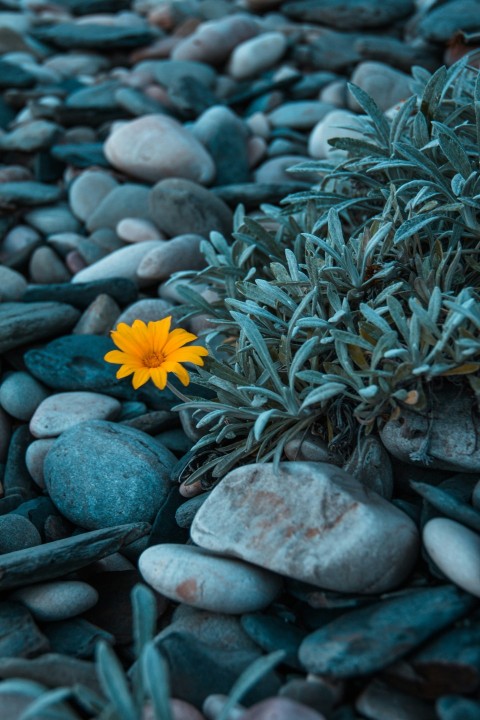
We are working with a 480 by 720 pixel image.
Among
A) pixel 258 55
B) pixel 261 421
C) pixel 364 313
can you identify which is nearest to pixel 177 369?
pixel 261 421

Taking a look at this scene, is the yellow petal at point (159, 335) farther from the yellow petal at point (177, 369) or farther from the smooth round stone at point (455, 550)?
the smooth round stone at point (455, 550)

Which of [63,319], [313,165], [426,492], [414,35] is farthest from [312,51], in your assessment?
[426,492]

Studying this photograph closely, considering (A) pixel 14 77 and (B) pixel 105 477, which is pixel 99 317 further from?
(A) pixel 14 77

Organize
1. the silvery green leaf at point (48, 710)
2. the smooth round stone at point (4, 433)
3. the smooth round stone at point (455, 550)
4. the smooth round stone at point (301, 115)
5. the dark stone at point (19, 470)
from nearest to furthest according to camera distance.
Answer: the silvery green leaf at point (48, 710), the smooth round stone at point (455, 550), the dark stone at point (19, 470), the smooth round stone at point (4, 433), the smooth round stone at point (301, 115)

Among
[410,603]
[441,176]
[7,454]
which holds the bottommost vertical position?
[7,454]

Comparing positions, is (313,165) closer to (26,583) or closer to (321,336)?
(321,336)

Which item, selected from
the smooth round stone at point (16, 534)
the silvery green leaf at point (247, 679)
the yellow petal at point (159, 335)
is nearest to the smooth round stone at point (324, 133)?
the yellow petal at point (159, 335)

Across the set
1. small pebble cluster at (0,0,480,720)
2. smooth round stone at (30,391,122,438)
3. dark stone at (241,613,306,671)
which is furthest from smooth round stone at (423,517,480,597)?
smooth round stone at (30,391,122,438)
